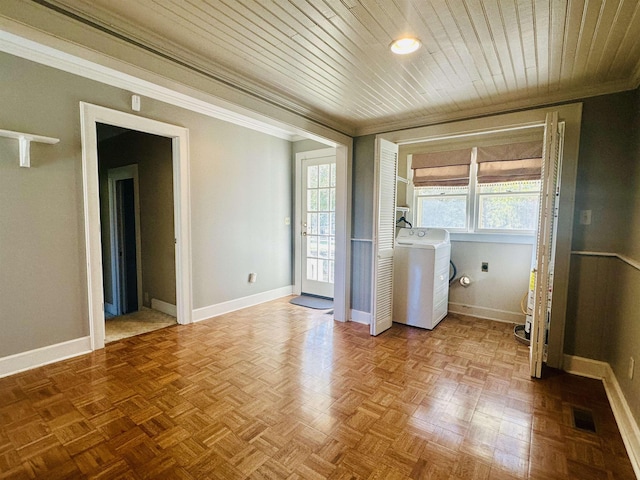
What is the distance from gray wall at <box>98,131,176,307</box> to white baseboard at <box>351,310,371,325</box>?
7.17 ft


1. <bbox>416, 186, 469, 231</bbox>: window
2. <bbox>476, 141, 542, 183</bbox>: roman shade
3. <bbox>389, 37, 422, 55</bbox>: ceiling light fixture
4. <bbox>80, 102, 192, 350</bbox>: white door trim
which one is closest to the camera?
<bbox>389, 37, 422, 55</bbox>: ceiling light fixture

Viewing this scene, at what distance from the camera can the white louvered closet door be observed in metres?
3.21

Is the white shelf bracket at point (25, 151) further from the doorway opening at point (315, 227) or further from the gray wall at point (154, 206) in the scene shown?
the doorway opening at point (315, 227)

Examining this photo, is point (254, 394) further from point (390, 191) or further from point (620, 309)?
point (620, 309)

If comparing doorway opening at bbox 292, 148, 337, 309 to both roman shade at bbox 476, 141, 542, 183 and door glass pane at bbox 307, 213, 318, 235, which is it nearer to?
door glass pane at bbox 307, 213, 318, 235

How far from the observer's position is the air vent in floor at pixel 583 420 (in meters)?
1.86

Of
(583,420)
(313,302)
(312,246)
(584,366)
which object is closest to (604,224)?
(584,366)

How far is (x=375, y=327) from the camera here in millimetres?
3256

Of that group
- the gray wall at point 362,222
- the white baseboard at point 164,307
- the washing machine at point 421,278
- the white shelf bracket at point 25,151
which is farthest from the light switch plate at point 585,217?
the white shelf bracket at point 25,151

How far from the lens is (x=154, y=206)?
3887mm

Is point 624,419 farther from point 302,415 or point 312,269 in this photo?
point 312,269

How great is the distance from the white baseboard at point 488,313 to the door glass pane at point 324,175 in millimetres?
2413

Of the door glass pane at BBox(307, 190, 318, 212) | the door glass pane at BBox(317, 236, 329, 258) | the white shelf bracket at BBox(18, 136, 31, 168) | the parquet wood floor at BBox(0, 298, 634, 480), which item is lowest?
the parquet wood floor at BBox(0, 298, 634, 480)

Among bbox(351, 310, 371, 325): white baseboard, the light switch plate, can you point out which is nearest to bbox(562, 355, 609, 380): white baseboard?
the light switch plate
